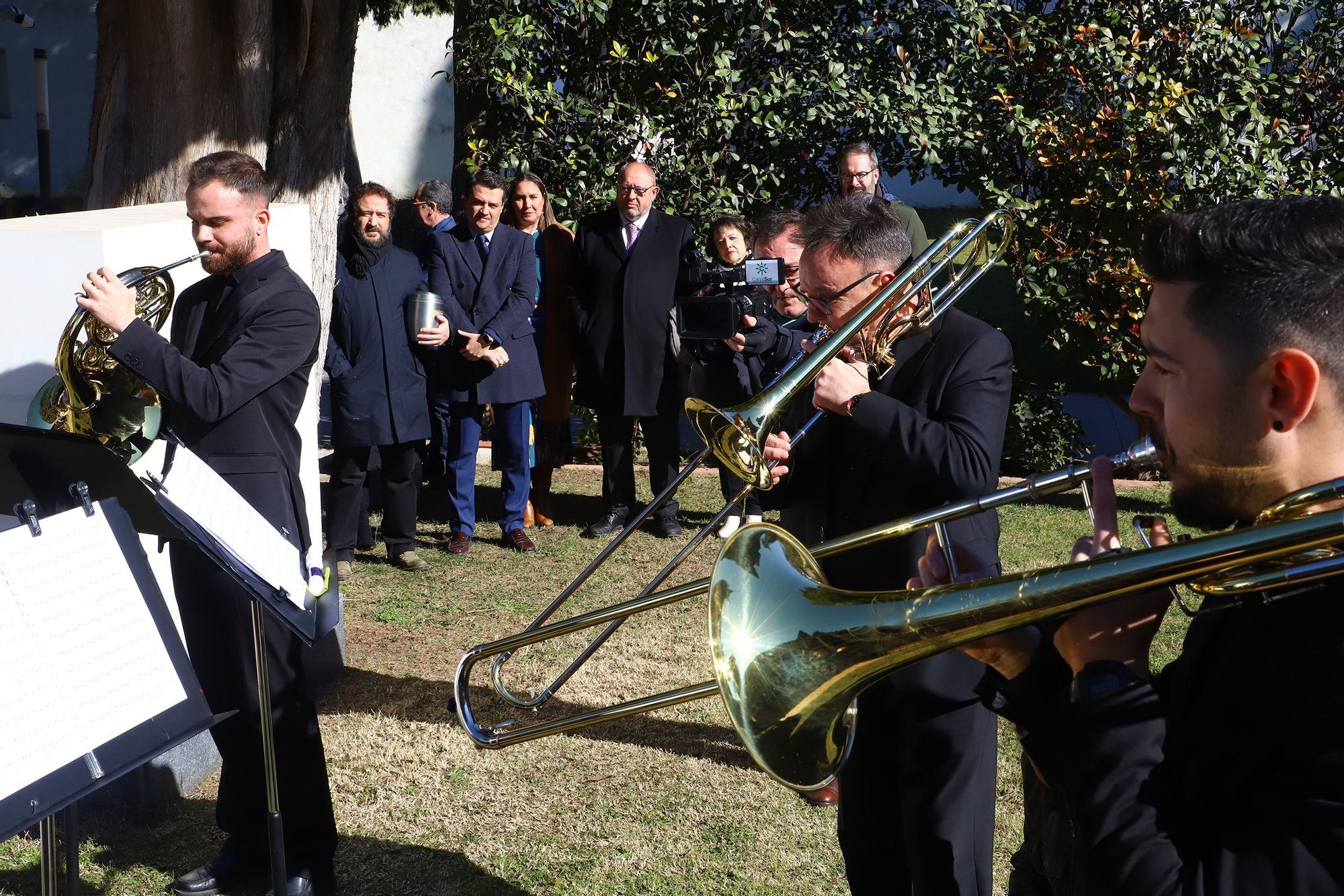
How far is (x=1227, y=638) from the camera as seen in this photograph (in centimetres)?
137

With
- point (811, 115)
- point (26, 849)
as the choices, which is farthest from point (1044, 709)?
point (811, 115)

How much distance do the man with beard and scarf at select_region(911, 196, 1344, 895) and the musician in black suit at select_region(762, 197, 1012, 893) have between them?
3.46 ft

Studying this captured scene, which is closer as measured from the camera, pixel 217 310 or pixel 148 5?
pixel 217 310

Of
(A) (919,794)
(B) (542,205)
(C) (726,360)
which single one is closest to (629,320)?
(B) (542,205)

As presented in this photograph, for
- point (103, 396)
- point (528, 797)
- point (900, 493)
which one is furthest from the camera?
point (528, 797)

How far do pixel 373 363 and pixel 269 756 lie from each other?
3413mm

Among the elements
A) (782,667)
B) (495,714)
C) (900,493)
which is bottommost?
(495,714)

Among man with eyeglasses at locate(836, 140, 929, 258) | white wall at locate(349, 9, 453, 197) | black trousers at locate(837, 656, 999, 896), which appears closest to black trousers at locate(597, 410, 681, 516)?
man with eyeglasses at locate(836, 140, 929, 258)

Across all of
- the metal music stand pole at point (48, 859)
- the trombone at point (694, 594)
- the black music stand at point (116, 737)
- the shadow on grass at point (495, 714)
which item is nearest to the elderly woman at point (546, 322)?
the shadow on grass at point (495, 714)

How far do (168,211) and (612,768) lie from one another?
2.44 m

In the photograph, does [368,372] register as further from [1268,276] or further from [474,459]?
[1268,276]

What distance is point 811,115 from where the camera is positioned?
8.02m

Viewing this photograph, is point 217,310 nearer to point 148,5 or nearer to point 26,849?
point 26,849

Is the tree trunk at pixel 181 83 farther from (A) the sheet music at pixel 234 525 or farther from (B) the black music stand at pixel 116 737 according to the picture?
(B) the black music stand at pixel 116 737
